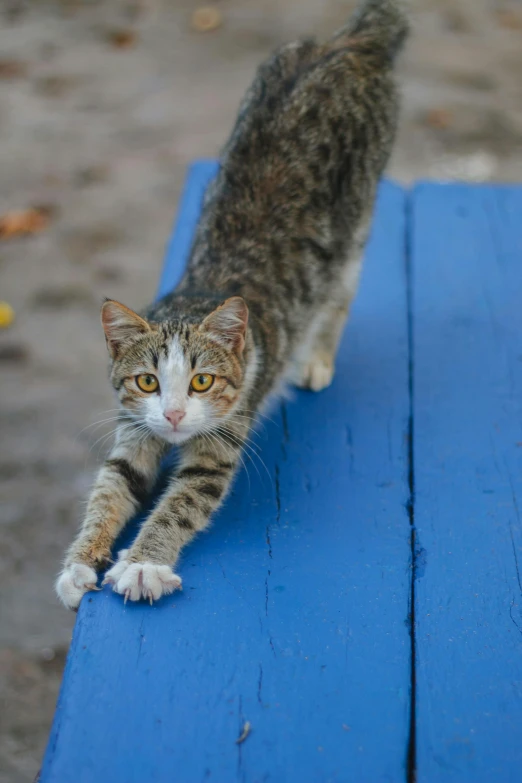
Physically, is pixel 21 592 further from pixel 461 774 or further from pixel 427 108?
pixel 427 108

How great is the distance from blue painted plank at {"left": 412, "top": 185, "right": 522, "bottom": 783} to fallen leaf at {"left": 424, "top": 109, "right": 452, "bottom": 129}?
2.03 metres

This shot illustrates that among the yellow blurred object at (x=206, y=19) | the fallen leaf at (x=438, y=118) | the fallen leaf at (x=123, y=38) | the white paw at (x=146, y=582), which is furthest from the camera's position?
the yellow blurred object at (x=206, y=19)

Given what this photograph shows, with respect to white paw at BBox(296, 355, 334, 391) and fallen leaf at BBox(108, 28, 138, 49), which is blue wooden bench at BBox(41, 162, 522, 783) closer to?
white paw at BBox(296, 355, 334, 391)

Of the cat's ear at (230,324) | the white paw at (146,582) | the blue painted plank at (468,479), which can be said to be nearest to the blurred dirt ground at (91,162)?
the white paw at (146,582)

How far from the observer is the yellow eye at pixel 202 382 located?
1966 millimetres

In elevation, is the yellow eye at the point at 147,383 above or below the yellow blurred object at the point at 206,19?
above

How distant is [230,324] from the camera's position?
2002 mm

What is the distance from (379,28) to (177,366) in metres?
1.40

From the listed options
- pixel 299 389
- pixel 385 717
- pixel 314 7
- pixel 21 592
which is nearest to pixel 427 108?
pixel 314 7

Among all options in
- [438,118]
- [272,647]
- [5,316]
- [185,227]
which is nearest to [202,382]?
[272,647]

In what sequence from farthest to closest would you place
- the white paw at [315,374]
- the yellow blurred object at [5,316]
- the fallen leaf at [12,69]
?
the fallen leaf at [12,69], the yellow blurred object at [5,316], the white paw at [315,374]

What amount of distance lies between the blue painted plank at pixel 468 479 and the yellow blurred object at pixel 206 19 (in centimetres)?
356

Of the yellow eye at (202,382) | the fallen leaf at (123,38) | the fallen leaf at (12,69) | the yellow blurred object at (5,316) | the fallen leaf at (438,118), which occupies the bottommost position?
the yellow blurred object at (5,316)

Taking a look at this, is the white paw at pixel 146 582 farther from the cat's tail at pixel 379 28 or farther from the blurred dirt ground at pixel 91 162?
the cat's tail at pixel 379 28
